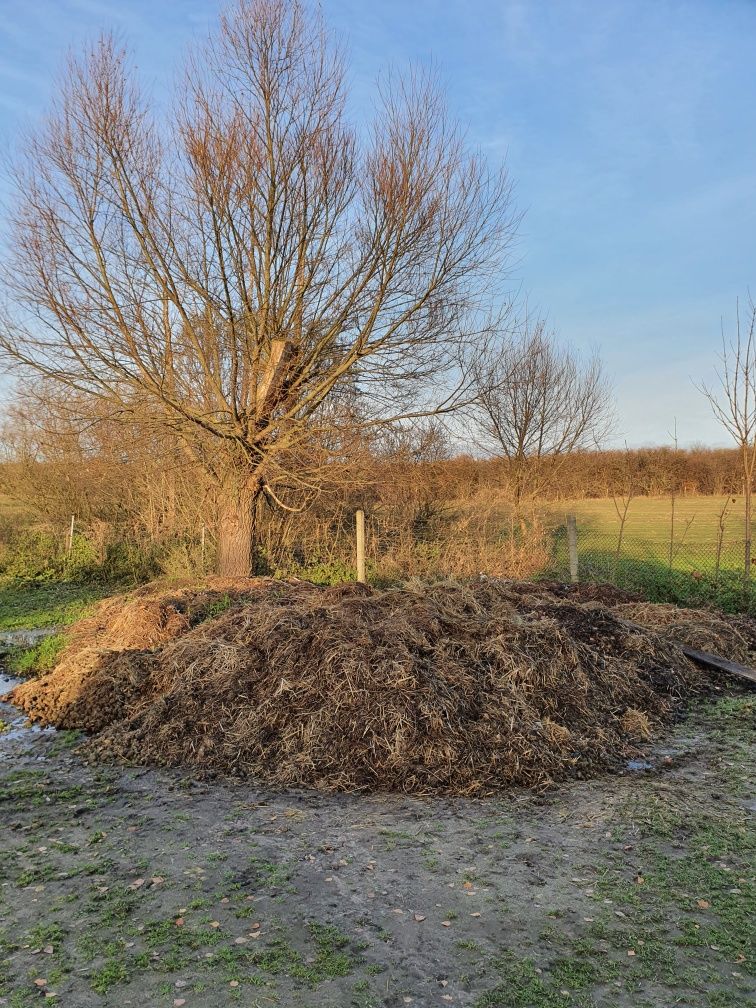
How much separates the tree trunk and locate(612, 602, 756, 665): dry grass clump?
20.3 feet

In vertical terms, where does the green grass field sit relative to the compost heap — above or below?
above

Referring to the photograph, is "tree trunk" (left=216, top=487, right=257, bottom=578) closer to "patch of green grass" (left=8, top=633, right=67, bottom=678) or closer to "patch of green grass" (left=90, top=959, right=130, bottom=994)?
"patch of green grass" (left=8, top=633, right=67, bottom=678)

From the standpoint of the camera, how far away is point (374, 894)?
10.9ft

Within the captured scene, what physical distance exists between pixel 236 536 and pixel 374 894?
31.0 ft

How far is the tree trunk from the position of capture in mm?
12195

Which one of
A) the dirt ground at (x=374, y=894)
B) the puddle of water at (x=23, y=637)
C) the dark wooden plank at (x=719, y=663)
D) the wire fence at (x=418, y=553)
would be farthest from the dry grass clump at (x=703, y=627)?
the puddle of water at (x=23, y=637)

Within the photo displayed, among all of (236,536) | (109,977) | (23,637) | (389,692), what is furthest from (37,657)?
(109,977)

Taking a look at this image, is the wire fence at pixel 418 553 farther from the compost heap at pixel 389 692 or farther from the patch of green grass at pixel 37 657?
the patch of green grass at pixel 37 657

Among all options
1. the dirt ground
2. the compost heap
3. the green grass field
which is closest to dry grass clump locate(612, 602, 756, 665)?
the compost heap

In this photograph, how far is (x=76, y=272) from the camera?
9.95 meters

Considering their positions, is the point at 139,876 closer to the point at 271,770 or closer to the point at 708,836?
the point at 271,770

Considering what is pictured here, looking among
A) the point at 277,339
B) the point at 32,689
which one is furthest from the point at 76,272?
the point at 32,689

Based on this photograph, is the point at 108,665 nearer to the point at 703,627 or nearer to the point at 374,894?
the point at 374,894

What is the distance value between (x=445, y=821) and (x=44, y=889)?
6.90ft
